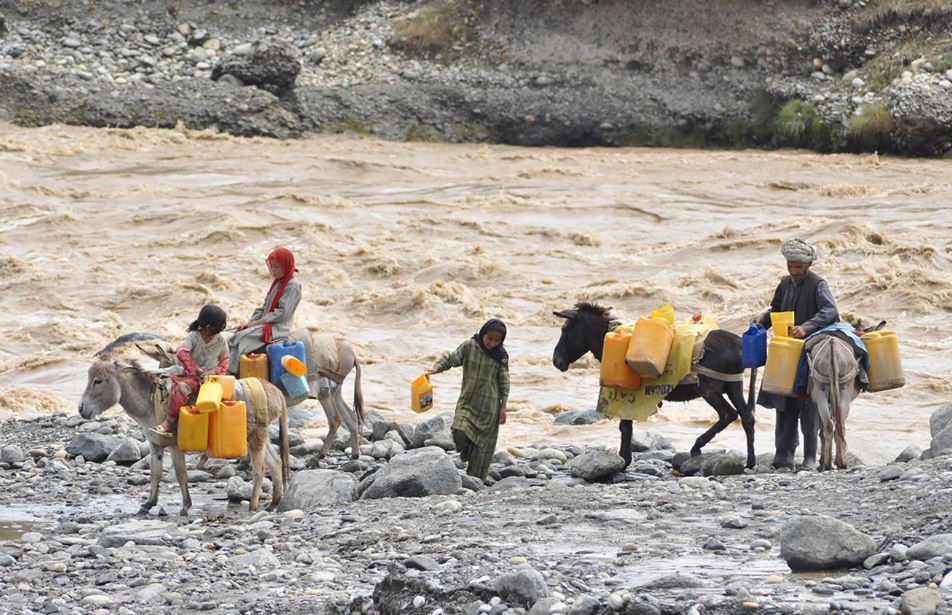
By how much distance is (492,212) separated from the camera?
29.2 meters

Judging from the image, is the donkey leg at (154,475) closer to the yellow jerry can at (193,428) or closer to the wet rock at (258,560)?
the yellow jerry can at (193,428)

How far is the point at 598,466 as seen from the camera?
12.3 metres

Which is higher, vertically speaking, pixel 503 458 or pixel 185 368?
pixel 185 368

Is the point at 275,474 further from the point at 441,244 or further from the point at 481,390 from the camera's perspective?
the point at 441,244

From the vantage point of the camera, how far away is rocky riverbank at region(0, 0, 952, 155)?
35469mm

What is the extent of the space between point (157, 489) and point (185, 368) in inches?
41.1

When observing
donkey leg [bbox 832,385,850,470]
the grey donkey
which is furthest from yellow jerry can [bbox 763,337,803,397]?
the grey donkey

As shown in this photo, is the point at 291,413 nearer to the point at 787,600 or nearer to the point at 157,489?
the point at 157,489

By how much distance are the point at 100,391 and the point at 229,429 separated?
1.14m

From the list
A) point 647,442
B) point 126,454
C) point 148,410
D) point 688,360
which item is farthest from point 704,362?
point 126,454

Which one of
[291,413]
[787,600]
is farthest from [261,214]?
[787,600]

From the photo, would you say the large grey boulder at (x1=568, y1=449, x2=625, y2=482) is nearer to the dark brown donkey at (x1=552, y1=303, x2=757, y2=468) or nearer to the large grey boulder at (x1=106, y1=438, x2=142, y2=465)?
the dark brown donkey at (x1=552, y1=303, x2=757, y2=468)

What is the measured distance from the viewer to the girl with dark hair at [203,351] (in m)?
11.7

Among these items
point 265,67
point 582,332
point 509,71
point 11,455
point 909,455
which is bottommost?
point 11,455
